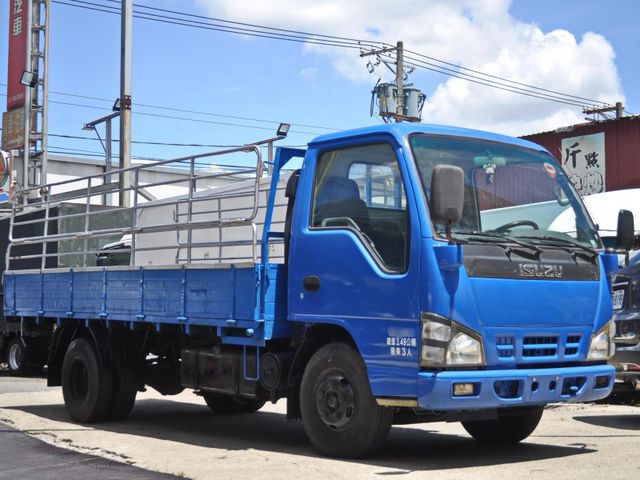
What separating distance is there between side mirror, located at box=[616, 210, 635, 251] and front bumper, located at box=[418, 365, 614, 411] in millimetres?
1160

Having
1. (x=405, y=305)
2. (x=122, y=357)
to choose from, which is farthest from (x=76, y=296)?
(x=405, y=305)

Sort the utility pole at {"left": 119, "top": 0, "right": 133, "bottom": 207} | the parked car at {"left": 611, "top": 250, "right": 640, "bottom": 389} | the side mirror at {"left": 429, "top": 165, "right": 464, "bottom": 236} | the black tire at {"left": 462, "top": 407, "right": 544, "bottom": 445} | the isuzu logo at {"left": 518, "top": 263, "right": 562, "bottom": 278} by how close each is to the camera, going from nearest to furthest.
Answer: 1. the side mirror at {"left": 429, "top": 165, "right": 464, "bottom": 236}
2. the isuzu logo at {"left": 518, "top": 263, "right": 562, "bottom": 278}
3. the black tire at {"left": 462, "top": 407, "right": 544, "bottom": 445}
4. the parked car at {"left": 611, "top": 250, "right": 640, "bottom": 389}
5. the utility pole at {"left": 119, "top": 0, "right": 133, "bottom": 207}

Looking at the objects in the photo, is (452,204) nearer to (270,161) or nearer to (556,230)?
(556,230)

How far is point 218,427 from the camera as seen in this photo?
1069 centimetres

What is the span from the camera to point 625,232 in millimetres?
8398

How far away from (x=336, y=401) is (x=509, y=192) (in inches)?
88.0

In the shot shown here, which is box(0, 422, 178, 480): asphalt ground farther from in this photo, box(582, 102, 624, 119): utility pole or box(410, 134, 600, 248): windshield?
box(582, 102, 624, 119): utility pole

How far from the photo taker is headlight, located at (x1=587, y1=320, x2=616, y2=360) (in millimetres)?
7973

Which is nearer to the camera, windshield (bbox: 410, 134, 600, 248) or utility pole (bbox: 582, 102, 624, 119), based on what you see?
windshield (bbox: 410, 134, 600, 248)

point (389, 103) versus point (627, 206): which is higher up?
point (389, 103)

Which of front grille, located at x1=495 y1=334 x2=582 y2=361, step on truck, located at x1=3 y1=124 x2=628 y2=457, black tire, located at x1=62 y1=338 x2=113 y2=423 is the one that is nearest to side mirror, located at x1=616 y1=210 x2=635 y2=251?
step on truck, located at x1=3 y1=124 x2=628 y2=457

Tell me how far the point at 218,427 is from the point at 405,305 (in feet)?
13.5

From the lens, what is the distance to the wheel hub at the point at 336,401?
771 centimetres

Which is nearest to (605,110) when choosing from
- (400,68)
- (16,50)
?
(400,68)
